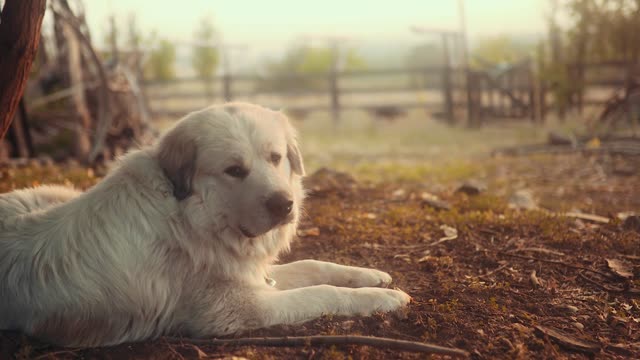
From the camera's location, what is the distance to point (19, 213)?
12.2ft

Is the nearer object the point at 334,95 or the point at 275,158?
the point at 275,158

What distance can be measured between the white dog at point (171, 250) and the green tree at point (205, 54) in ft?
80.4

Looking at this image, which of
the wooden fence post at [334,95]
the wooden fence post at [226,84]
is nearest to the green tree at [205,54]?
the wooden fence post at [226,84]

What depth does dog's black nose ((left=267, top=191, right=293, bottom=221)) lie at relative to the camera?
10.8ft

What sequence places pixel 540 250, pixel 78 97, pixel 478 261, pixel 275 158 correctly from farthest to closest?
pixel 78 97
pixel 540 250
pixel 478 261
pixel 275 158

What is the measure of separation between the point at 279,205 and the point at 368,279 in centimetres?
102

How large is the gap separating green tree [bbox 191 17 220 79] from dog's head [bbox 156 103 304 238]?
24514mm

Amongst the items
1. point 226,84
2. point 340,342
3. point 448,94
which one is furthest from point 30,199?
point 226,84

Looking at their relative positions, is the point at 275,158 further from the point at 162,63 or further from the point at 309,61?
the point at 309,61

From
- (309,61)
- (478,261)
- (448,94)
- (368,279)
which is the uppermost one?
(309,61)

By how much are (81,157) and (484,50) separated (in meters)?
16.2

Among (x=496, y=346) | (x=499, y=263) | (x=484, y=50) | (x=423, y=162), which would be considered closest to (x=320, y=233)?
(x=499, y=263)

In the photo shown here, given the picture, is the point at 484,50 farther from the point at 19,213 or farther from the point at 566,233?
the point at 19,213

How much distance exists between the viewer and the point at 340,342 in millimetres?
3148
